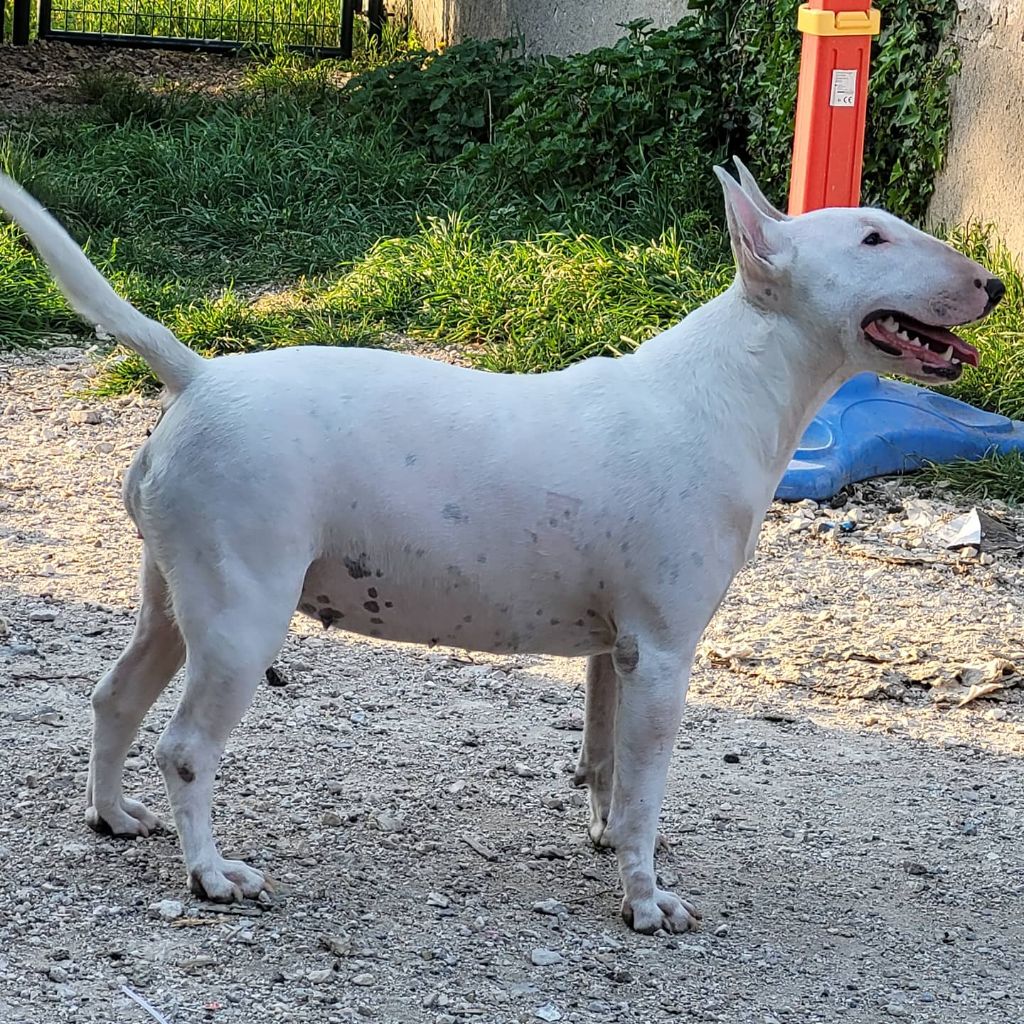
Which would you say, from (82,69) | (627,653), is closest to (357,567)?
(627,653)

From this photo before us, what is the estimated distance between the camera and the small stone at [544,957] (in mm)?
3240

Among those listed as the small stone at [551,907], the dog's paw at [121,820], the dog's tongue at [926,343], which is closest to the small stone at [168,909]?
the dog's paw at [121,820]

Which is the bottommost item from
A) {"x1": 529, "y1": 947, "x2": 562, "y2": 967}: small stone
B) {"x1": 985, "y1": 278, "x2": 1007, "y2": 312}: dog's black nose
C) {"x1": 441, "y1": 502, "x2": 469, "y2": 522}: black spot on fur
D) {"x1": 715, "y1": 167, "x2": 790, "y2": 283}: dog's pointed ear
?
{"x1": 529, "y1": 947, "x2": 562, "y2": 967}: small stone

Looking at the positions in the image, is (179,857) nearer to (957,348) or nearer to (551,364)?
(957,348)

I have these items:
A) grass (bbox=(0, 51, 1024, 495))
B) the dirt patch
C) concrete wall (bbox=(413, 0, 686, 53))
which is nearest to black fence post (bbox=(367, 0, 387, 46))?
concrete wall (bbox=(413, 0, 686, 53))

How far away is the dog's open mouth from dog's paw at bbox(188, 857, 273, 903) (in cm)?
167

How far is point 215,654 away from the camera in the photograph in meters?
3.12

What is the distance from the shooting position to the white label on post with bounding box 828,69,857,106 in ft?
20.1

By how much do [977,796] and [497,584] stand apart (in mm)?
1559

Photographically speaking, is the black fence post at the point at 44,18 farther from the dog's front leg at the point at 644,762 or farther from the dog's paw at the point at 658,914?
the dog's paw at the point at 658,914

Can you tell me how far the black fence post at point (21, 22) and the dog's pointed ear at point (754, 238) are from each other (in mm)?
10928

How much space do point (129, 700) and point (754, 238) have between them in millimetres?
1628

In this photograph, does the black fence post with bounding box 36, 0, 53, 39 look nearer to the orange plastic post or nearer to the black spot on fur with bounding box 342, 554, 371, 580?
the orange plastic post

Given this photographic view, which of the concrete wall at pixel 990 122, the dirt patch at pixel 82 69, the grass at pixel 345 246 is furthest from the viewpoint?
the dirt patch at pixel 82 69
